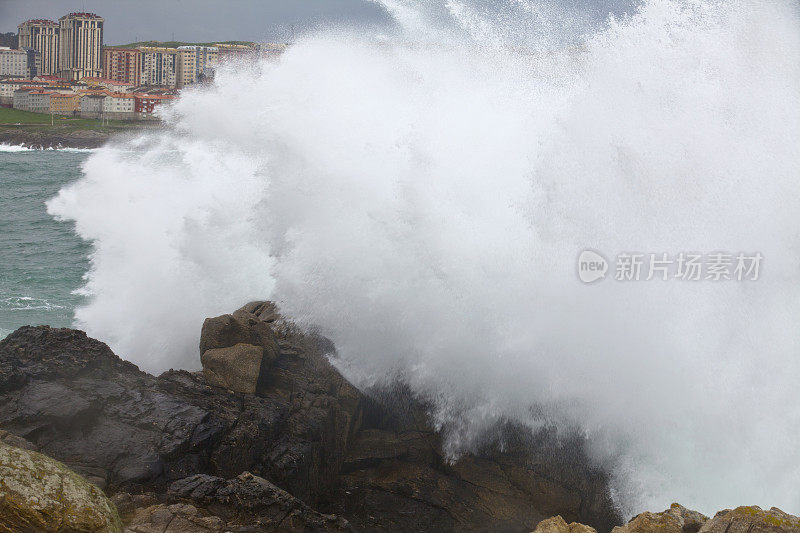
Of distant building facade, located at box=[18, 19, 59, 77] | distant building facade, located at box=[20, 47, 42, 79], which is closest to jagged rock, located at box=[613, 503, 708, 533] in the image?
distant building facade, located at box=[20, 47, 42, 79]

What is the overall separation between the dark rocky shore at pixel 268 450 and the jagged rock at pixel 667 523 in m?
0.01

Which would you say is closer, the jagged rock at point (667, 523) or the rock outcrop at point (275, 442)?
the jagged rock at point (667, 523)

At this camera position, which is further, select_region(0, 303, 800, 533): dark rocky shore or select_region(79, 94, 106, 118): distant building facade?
select_region(79, 94, 106, 118): distant building facade

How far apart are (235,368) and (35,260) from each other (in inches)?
488

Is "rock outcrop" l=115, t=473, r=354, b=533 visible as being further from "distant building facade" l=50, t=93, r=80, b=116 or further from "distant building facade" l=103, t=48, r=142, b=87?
"distant building facade" l=103, t=48, r=142, b=87

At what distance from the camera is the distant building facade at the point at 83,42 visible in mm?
126062

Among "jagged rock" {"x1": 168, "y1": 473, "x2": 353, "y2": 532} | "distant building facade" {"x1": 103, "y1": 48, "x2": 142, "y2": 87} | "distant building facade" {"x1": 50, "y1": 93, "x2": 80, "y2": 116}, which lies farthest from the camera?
"distant building facade" {"x1": 103, "y1": 48, "x2": 142, "y2": 87}

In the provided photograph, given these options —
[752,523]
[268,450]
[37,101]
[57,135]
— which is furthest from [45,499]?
[37,101]

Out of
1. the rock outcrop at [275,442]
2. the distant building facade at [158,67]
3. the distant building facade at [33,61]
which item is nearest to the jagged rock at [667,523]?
the rock outcrop at [275,442]

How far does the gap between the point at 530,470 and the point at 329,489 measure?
6.60ft

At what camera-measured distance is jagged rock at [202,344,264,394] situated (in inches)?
301

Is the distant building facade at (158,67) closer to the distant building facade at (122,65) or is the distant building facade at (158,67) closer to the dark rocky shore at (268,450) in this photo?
the distant building facade at (122,65)

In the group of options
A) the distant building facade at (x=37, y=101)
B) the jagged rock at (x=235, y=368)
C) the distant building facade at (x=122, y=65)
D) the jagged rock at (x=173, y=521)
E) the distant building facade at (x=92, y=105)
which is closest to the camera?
the jagged rock at (x=173, y=521)

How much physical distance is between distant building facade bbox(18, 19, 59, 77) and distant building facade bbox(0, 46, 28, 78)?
320 cm
